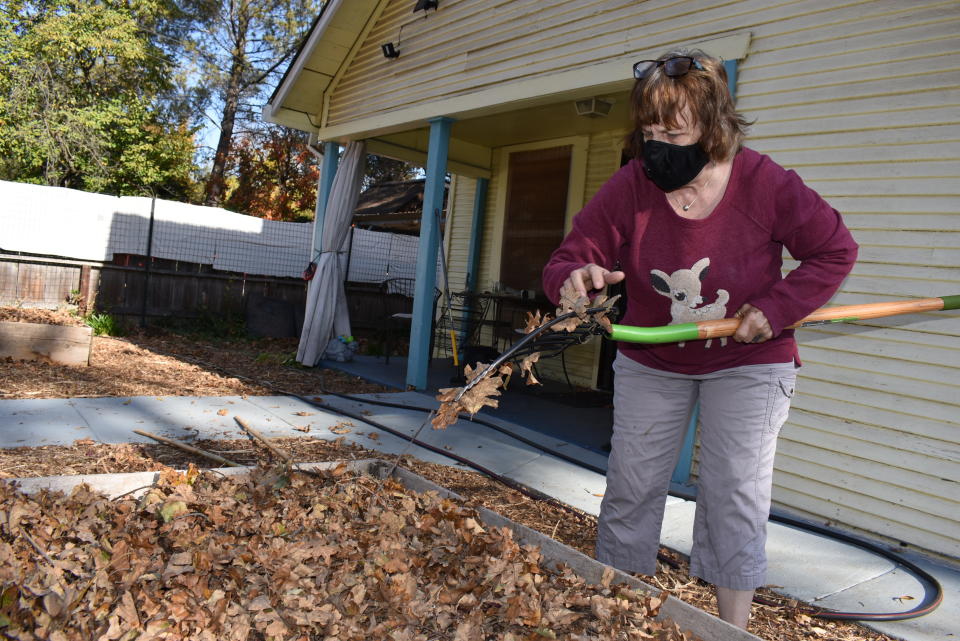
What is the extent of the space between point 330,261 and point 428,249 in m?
1.96

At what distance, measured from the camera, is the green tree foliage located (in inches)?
602

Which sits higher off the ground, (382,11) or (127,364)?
(382,11)

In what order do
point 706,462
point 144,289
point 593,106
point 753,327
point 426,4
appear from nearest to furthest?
point 753,327 < point 706,462 < point 593,106 < point 426,4 < point 144,289

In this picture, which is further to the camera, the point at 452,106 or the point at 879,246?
the point at 452,106

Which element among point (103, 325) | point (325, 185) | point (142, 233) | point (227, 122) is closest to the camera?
point (325, 185)

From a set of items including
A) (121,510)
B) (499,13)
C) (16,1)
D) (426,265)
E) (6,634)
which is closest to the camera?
(6,634)

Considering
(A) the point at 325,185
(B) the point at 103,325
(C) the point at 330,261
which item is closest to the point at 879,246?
(C) the point at 330,261

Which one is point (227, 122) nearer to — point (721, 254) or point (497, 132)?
point (497, 132)

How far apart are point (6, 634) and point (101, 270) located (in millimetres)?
8997

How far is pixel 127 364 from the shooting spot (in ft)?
21.8

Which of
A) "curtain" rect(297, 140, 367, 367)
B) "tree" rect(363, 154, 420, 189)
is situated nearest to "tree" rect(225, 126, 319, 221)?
"tree" rect(363, 154, 420, 189)

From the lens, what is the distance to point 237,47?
19688mm

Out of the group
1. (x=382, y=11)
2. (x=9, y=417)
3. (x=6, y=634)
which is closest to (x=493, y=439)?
(x=9, y=417)

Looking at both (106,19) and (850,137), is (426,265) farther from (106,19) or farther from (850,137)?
(106,19)
